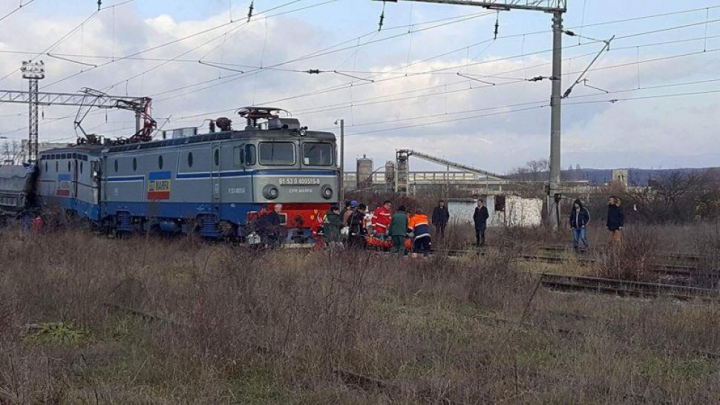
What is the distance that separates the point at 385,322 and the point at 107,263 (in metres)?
8.52

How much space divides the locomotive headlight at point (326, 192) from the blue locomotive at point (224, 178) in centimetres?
3

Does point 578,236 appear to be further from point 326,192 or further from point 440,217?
point 326,192

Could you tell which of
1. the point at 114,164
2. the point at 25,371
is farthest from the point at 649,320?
the point at 114,164

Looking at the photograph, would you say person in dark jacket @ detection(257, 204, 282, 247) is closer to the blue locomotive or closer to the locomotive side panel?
the blue locomotive

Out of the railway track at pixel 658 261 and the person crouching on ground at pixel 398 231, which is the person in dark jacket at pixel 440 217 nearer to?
the railway track at pixel 658 261

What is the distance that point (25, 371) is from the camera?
7.07m

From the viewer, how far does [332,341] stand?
8.87 m

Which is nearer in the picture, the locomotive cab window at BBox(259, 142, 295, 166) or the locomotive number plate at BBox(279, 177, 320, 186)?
the locomotive cab window at BBox(259, 142, 295, 166)

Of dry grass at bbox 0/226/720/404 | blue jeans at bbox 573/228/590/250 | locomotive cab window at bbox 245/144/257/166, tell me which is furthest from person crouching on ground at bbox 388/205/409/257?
blue jeans at bbox 573/228/590/250

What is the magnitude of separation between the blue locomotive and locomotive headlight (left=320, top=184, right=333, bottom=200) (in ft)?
0.09

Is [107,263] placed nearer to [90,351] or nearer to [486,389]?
[90,351]

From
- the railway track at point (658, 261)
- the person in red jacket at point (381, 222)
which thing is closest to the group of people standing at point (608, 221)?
the railway track at point (658, 261)

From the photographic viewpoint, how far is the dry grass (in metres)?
7.46

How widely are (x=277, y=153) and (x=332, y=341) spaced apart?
1464 centimetres
